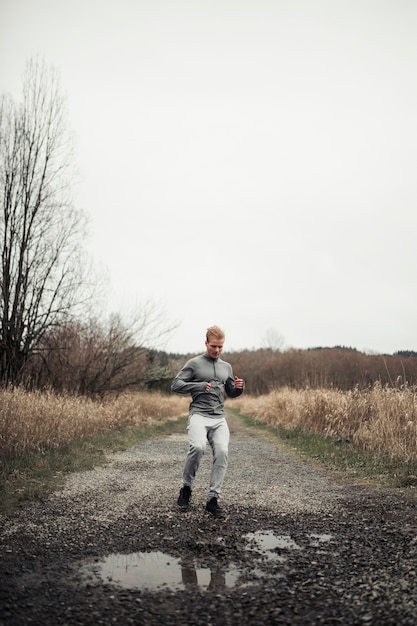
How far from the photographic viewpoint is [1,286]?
17.2m

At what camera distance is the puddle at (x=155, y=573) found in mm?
3885

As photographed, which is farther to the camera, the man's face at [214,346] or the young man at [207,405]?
the man's face at [214,346]

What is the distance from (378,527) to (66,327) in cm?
1610

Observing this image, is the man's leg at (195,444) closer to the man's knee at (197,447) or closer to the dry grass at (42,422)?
the man's knee at (197,447)

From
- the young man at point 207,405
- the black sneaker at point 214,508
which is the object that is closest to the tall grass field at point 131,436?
the young man at point 207,405

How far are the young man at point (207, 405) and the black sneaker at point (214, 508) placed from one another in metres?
0.17

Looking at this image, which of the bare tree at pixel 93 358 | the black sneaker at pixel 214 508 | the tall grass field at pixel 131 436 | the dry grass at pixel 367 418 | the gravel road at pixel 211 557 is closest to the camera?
the gravel road at pixel 211 557

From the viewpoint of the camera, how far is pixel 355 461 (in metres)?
10.0

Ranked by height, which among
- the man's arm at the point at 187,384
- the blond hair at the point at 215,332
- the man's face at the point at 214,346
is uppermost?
the blond hair at the point at 215,332

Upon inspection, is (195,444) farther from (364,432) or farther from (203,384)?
(364,432)

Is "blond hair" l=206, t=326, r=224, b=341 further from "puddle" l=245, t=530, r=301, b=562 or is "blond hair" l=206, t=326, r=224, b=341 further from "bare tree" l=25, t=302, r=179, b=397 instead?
"bare tree" l=25, t=302, r=179, b=397

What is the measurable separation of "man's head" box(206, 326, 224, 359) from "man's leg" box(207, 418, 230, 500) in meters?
0.85

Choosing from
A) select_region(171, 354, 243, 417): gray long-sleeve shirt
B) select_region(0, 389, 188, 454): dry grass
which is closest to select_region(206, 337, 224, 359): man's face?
select_region(171, 354, 243, 417): gray long-sleeve shirt

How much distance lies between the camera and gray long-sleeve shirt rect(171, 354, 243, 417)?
642 centimetres
